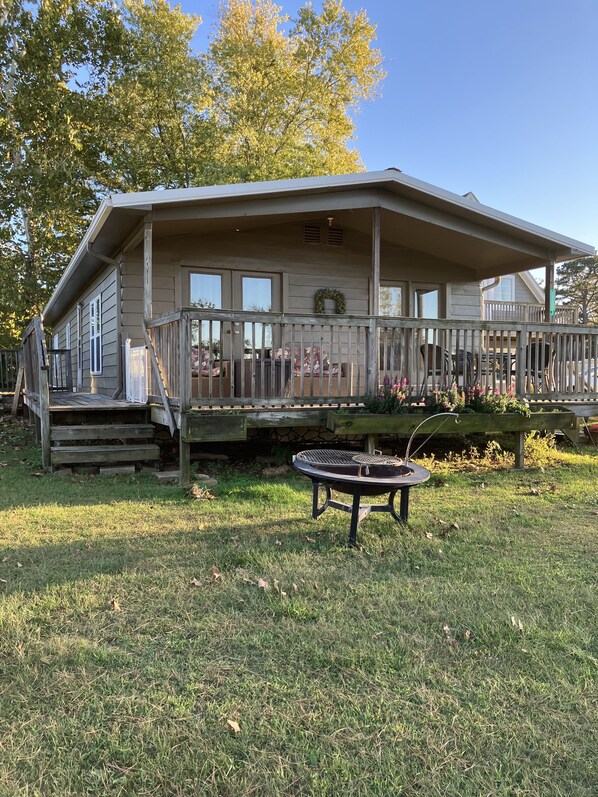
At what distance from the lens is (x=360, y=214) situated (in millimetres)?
9273

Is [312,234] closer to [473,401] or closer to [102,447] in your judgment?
[473,401]

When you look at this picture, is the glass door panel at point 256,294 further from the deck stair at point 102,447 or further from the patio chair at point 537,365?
the patio chair at point 537,365

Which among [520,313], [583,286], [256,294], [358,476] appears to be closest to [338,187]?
[256,294]

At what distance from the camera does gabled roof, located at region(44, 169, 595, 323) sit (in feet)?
23.6

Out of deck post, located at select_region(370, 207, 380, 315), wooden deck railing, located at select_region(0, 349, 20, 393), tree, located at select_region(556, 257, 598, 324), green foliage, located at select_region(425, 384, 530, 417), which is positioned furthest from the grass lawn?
tree, located at select_region(556, 257, 598, 324)

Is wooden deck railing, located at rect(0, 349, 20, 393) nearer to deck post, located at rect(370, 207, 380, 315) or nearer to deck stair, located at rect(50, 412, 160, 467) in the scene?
deck stair, located at rect(50, 412, 160, 467)

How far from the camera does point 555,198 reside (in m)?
23.5

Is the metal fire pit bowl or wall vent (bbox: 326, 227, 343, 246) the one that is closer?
the metal fire pit bowl

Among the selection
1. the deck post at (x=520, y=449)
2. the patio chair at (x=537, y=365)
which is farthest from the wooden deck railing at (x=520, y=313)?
the deck post at (x=520, y=449)

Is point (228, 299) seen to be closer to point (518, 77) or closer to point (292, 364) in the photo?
point (292, 364)

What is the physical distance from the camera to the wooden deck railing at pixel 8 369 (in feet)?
57.7

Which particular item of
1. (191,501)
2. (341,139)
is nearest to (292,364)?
(191,501)

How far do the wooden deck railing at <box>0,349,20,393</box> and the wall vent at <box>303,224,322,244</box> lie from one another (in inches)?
472

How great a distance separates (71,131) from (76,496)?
14272 millimetres
